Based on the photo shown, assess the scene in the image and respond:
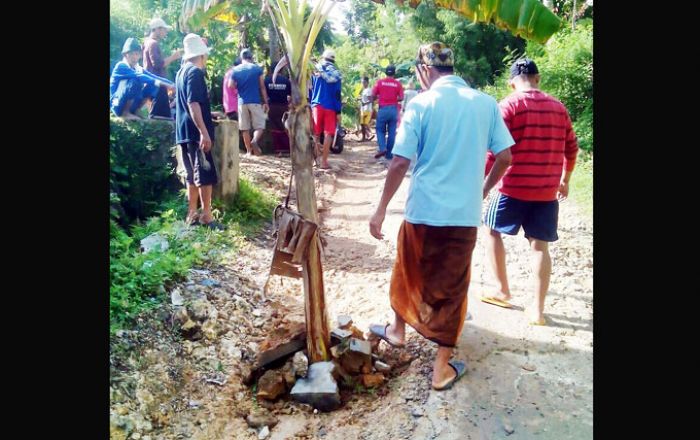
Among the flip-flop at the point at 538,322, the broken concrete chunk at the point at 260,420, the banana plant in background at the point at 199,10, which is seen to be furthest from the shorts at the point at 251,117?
the broken concrete chunk at the point at 260,420

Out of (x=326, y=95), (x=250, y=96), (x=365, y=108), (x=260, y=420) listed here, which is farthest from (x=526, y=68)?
(x=365, y=108)

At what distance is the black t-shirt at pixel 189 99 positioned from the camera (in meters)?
5.18

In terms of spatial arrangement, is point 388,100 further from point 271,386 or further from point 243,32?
point 271,386

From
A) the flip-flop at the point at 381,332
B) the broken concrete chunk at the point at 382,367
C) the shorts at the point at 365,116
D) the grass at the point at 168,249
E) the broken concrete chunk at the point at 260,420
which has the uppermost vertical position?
the shorts at the point at 365,116

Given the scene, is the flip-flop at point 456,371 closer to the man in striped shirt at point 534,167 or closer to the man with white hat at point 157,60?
the man in striped shirt at point 534,167

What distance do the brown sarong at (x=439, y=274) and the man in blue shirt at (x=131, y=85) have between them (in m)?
4.40

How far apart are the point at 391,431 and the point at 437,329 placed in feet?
2.07

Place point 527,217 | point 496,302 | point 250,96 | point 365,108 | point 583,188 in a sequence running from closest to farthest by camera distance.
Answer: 1. point 527,217
2. point 496,302
3. point 583,188
4. point 250,96
5. point 365,108

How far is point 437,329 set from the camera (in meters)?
3.31

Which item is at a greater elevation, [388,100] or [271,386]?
[388,100]

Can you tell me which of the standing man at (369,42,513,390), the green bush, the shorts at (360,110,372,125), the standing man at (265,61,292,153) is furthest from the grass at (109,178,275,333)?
the shorts at (360,110,372,125)

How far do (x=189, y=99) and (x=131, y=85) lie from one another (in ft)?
5.87

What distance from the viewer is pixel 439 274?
3.30 meters

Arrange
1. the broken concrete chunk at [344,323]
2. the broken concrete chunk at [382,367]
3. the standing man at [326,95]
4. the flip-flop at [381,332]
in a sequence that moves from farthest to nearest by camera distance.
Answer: the standing man at [326,95], the broken concrete chunk at [344,323], the flip-flop at [381,332], the broken concrete chunk at [382,367]
